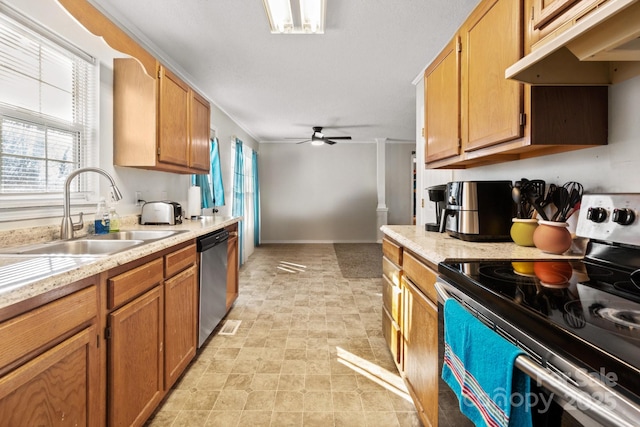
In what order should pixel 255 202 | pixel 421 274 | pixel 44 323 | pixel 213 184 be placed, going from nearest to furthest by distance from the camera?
1. pixel 44 323
2. pixel 421 274
3. pixel 213 184
4. pixel 255 202

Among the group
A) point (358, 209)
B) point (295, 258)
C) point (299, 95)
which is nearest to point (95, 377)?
point (299, 95)

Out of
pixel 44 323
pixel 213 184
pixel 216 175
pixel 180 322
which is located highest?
pixel 216 175

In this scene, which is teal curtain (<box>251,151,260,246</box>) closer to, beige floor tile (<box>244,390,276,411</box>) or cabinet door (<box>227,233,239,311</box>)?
cabinet door (<box>227,233,239,311</box>)

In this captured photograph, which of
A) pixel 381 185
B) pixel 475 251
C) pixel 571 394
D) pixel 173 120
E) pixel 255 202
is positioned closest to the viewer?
pixel 571 394

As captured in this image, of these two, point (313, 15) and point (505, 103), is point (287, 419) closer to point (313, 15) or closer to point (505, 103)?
point (505, 103)

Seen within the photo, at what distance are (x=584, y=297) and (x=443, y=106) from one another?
1.49 metres

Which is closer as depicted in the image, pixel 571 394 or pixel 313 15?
pixel 571 394

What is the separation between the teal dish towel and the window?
201 centimetres

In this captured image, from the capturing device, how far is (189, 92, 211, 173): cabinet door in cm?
275

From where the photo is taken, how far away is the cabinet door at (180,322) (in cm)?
168

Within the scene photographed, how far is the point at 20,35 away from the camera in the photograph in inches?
61.1

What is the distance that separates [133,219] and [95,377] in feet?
5.10

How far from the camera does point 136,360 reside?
1.37m

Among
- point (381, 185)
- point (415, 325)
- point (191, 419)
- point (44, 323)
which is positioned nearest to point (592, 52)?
point (415, 325)
